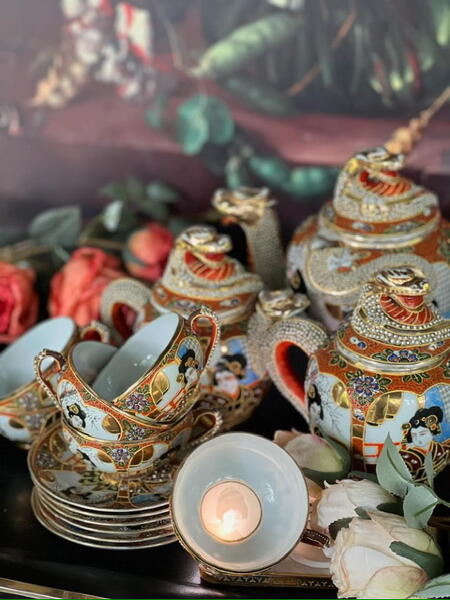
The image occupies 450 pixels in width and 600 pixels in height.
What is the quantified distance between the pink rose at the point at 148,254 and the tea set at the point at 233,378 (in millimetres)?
185

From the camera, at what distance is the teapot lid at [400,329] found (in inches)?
31.4

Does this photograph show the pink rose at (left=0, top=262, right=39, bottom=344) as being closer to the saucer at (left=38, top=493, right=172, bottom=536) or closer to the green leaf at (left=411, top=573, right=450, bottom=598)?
the saucer at (left=38, top=493, right=172, bottom=536)

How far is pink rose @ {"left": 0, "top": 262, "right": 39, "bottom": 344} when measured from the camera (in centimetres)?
119

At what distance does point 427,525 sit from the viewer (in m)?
0.78

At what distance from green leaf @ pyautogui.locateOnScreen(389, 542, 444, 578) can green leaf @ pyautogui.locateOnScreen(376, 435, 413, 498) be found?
5cm

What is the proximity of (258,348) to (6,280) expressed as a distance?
424 millimetres

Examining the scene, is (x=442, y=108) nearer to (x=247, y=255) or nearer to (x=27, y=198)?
(x=247, y=255)

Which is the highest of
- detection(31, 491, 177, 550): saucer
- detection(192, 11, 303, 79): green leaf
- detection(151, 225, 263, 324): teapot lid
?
detection(192, 11, 303, 79): green leaf

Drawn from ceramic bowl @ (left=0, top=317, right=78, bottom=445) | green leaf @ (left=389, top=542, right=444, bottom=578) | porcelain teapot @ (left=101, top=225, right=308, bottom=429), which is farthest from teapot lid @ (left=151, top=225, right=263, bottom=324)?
green leaf @ (left=389, top=542, right=444, bottom=578)

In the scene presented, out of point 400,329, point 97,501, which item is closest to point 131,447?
point 97,501

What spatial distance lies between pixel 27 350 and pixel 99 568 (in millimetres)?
307

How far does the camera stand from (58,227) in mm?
1423

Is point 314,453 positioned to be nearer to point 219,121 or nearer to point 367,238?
point 367,238

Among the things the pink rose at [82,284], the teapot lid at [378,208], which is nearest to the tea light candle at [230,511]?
the teapot lid at [378,208]
